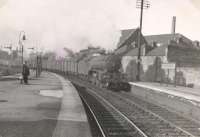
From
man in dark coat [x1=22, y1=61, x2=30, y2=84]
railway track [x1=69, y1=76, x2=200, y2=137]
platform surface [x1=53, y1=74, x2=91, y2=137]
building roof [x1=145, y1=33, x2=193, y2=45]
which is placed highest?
building roof [x1=145, y1=33, x2=193, y2=45]

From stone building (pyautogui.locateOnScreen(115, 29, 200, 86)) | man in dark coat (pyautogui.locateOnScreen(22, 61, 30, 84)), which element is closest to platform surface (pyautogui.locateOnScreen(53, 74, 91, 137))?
man in dark coat (pyautogui.locateOnScreen(22, 61, 30, 84))

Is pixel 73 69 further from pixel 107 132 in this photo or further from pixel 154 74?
pixel 107 132

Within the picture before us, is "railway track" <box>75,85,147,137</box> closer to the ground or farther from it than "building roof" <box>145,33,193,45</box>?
closer to the ground

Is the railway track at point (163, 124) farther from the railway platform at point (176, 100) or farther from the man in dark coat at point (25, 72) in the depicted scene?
the man in dark coat at point (25, 72)

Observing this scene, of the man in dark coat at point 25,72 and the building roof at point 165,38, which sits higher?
the building roof at point 165,38

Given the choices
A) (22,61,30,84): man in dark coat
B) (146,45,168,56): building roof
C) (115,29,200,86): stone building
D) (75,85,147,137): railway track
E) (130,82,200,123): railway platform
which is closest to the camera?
(75,85,147,137): railway track

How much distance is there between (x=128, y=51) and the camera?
269 ft

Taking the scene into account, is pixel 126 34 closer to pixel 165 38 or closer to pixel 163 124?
pixel 165 38

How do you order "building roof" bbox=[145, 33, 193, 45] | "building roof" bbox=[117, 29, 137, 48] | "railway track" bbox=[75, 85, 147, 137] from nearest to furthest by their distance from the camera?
"railway track" bbox=[75, 85, 147, 137], "building roof" bbox=[145, 33, 193, 45], "building roof" bbox=[117, 29, 137, 48]

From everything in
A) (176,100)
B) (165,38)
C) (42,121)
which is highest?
(165,38)

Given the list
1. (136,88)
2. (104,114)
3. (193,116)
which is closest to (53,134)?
(104,114)

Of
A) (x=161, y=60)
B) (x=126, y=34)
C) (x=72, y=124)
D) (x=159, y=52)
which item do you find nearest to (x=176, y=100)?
(x=72, y=124)

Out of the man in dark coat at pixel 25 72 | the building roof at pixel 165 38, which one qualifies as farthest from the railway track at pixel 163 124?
the building roof at pixel 165 38

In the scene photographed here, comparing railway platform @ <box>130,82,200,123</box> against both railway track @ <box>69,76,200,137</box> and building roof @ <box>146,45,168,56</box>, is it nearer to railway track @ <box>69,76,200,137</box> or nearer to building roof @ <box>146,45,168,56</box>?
railway track @ <box>69,76,200,137</box>
